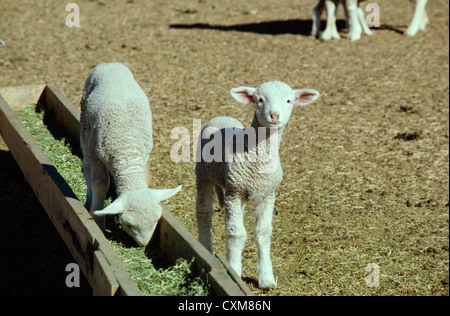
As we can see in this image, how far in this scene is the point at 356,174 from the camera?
7301 mm

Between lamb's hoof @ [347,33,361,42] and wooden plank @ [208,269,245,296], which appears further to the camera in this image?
lamb's hoof @ [347,33,361,42]

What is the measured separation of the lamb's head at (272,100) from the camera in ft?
13.7

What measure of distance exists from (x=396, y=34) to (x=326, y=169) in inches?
284

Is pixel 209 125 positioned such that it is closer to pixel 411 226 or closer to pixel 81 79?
pixel 411 226

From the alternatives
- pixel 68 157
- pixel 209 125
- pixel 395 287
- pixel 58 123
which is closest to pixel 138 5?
pixel 58 123

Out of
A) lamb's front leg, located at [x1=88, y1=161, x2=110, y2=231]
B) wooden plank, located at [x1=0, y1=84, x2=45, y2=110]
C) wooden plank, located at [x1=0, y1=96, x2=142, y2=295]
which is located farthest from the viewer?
wooden plank, located at [x1=0, y1=84, x2=45, y2=110]

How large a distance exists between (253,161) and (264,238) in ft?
2.36

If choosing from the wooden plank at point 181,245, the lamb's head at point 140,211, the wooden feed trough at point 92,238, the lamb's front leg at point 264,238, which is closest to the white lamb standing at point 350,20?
the wooden feed trough at point 92,238

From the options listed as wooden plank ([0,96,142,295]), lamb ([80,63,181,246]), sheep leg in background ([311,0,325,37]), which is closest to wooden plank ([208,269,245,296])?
wooden plank ([0,96,142,295])

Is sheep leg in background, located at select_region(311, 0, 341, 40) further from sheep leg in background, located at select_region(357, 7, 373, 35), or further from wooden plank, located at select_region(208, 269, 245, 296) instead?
wooden plank, located at select_region(208, 269, 245, 296)

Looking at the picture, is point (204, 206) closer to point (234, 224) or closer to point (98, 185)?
point (234, 224)

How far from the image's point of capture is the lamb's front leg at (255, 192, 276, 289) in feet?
15.6

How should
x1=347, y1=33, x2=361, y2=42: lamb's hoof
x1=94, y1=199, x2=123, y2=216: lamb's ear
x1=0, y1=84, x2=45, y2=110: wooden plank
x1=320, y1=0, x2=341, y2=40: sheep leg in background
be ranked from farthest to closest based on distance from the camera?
x1=347, y1=33, x2=361, y2=42: lamb's hoof
x1=320, y1=0, x2=341, y2=40: sheep leg in background
x1=0, y1=84, x2=45, y2=110: wooden plank
x1=94, y1=199, x2=123, y2=216: lamb's ear

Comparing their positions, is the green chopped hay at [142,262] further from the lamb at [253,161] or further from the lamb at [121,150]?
the lamb at [253,161]
